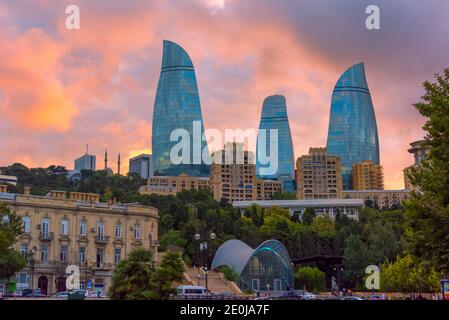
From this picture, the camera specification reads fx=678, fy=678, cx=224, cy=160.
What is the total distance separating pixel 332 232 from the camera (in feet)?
358

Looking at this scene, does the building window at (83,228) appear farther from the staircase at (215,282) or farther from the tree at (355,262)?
the tree at (355,262)

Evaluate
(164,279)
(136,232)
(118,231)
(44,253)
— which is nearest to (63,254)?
(44,253)

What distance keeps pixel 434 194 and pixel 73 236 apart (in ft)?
153

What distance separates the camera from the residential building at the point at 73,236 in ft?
213

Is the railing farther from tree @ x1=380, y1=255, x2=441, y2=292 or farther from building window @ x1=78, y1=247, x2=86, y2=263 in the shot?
tree @ x1=380, y1=255, x2=441, y2=292

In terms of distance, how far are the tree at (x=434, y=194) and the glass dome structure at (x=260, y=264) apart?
176 feet

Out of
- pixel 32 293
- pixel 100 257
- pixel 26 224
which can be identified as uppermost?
pixel 26 224

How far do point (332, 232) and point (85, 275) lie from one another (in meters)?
52.6

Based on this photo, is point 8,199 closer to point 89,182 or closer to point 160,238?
point 160,238

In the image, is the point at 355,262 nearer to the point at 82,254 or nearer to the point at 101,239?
the point at 101,239

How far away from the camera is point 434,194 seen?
2762cm

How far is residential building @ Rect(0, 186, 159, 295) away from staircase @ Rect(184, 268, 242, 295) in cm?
568
